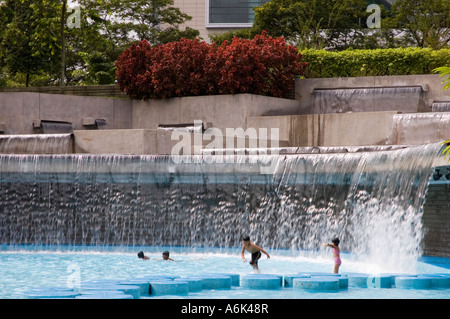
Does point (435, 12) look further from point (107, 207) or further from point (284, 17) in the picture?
point (107, 207)

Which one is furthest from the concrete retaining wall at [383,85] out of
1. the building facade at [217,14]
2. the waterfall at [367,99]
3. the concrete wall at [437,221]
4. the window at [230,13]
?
the window at [230,13]

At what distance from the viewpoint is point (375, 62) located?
21.2 metres

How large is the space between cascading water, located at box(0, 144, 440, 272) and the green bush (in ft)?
28.3

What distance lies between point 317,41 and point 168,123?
1504 cm

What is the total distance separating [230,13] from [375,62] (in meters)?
35.6

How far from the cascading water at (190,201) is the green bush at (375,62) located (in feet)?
Answer: 28.3

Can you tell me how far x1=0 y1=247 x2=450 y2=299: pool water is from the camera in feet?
29.0

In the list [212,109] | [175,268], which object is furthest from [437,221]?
[212,109]

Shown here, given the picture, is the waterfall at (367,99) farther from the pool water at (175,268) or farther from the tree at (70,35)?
the tree at (70,35)

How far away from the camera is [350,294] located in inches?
347

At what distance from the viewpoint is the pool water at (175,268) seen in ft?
29.0

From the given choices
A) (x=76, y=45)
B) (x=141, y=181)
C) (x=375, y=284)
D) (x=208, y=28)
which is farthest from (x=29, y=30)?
(x=208, y=28)

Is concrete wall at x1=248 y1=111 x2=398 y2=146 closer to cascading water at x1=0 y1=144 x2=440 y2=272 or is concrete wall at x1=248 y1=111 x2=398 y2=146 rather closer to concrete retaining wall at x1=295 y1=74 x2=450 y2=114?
concrete retaining wall at x1=295 y1=74 x2=450 y2=114

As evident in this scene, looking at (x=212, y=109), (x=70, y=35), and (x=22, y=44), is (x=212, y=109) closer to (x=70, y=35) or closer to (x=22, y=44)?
(x=22, y=44)
